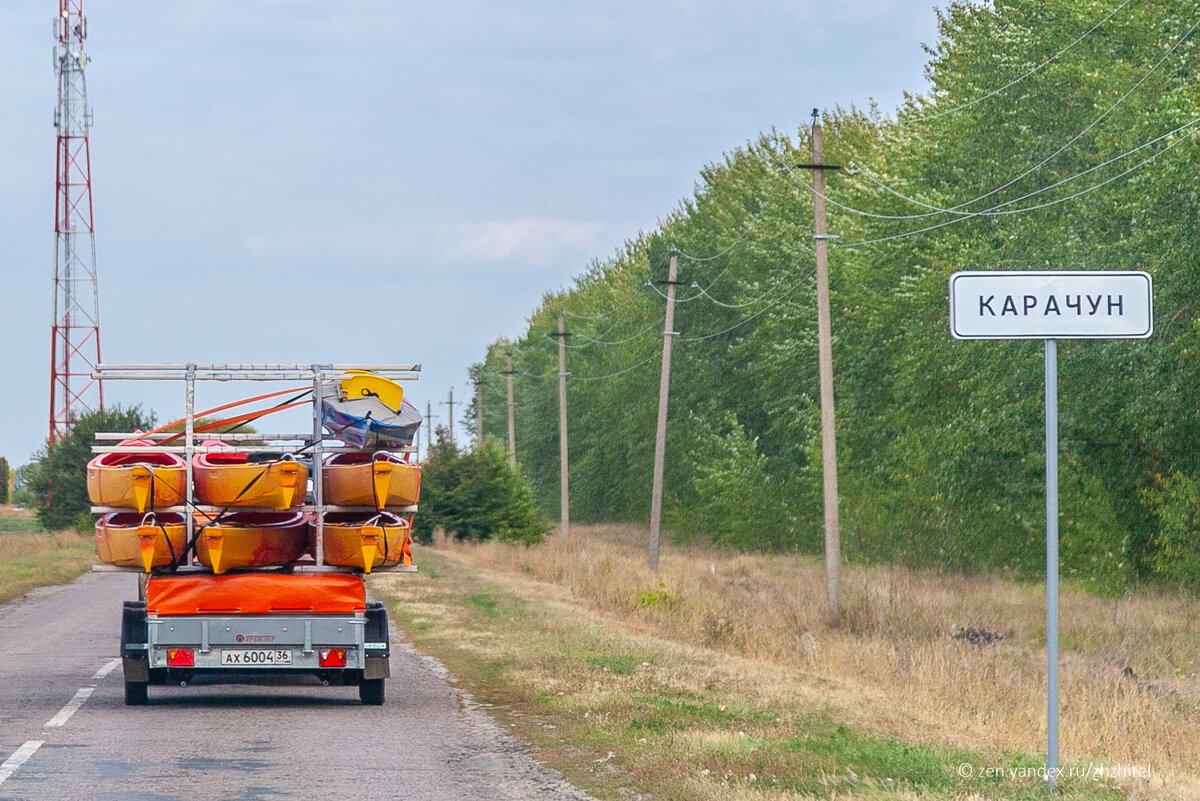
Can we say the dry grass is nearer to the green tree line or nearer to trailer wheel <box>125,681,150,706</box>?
the green tree line

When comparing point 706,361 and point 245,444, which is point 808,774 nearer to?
point 245,444

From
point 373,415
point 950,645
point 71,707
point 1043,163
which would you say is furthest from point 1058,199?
point 71,707

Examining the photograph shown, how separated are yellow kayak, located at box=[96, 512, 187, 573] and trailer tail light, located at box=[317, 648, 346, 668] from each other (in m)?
1.52

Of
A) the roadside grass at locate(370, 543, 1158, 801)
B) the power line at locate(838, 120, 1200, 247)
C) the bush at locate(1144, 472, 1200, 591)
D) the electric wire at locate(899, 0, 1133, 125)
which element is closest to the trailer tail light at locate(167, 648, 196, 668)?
the roadside grass at locate(370, 543, 1158, 801)

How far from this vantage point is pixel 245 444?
14.7 m

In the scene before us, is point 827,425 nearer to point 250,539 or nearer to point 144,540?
point 250,539

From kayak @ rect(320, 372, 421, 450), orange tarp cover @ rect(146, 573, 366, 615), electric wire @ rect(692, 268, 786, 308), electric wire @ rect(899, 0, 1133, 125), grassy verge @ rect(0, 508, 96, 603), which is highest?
electric wire @ rect(899, 0, 1133, 125)

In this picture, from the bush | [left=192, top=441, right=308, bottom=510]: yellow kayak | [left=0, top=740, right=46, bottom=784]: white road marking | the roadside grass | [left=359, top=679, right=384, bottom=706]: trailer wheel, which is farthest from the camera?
the bush

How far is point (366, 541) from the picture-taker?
43.5 feet

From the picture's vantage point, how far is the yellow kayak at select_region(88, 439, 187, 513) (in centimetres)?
1309

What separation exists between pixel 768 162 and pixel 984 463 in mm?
34215

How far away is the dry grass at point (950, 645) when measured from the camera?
40.3 ft

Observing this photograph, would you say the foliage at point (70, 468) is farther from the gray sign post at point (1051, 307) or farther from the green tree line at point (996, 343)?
the gray sign post at point (1051, 307)

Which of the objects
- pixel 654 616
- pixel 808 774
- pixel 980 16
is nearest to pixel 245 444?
pixel 808 774
